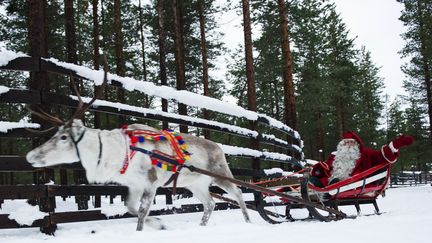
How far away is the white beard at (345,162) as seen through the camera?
6465mm

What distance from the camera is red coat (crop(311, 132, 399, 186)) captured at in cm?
609

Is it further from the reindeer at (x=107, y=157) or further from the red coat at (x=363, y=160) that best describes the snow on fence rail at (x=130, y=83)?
the red coat at (x=363, y=160)

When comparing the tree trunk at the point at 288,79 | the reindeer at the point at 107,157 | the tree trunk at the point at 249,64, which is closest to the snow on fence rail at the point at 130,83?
the reindeer at the point at 107,157

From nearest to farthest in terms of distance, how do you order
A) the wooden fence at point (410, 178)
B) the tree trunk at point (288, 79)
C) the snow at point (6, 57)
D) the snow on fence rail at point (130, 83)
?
1. the snow at point (6, 57)
2. the snow on fence rail at point (130, 83)
3. the tree trunk at point (288, 79)
4. the wooden fence at point (410, 178)

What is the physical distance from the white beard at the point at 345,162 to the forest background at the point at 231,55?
144 inches

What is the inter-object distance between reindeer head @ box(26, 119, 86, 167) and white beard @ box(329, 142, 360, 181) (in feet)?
15.0

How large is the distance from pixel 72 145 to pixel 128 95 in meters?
23.8

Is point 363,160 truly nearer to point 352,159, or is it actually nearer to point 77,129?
point 352,159

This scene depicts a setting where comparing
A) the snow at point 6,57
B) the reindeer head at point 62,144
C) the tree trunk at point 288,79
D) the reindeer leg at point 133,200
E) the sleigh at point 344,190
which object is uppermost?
the tree trunk at point 288,79

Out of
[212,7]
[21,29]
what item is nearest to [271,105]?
[212,7]

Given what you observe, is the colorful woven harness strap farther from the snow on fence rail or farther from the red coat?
the red coat

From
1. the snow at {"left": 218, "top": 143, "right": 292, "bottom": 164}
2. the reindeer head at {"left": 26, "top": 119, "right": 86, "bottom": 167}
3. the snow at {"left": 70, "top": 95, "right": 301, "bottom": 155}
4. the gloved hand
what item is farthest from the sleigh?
the reindeer head at {"left": 26, "top": 119, "right": 86, "bottom": 167}

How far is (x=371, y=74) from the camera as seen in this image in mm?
48031

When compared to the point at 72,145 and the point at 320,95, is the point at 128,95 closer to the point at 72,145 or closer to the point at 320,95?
the point at 320,95
